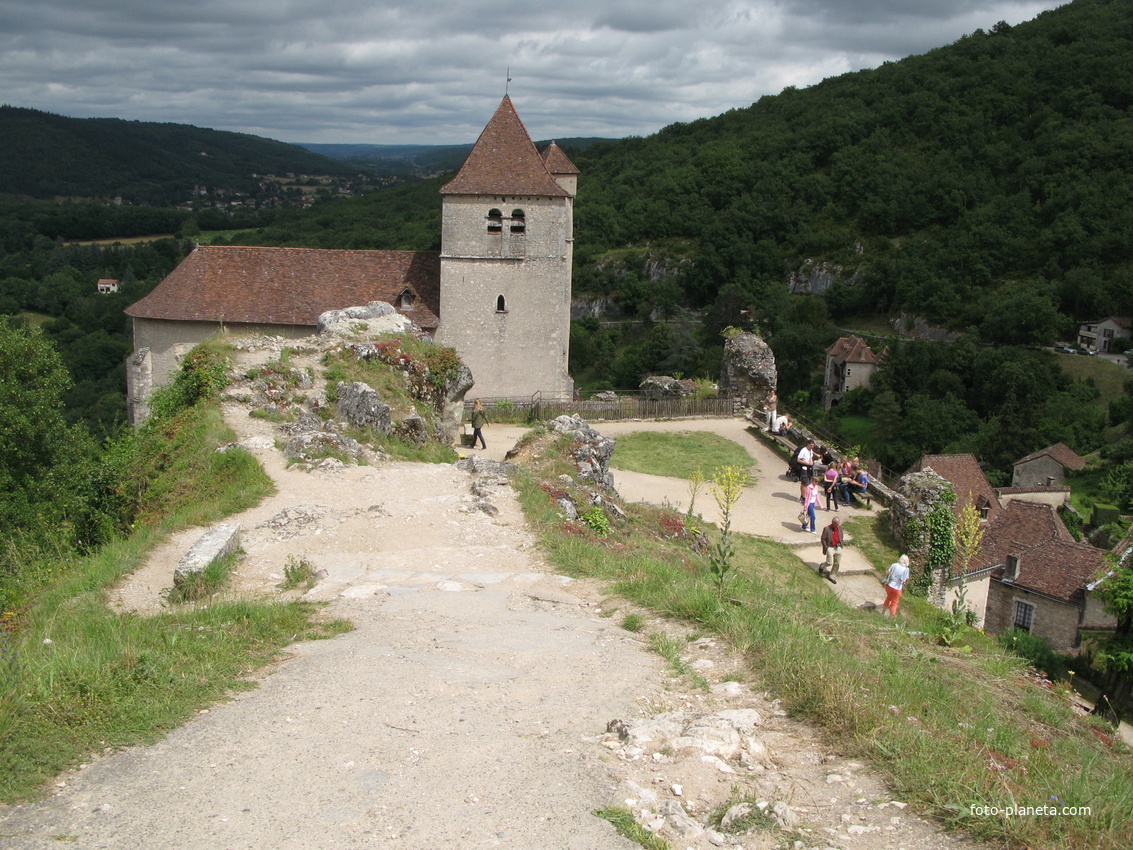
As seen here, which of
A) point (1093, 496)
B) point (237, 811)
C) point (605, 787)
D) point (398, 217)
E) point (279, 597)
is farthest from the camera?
point (398, 217)

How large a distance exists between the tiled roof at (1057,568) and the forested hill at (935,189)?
46.7 m

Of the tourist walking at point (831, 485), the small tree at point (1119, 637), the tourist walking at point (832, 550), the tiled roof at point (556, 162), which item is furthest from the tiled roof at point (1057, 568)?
the tiled roof at point (556, 162)

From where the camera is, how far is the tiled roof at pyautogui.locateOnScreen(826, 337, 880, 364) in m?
69.2

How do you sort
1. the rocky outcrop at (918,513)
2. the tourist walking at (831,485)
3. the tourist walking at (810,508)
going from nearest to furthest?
the rocky outcrop at (918,513)
the tourist walking at (810,508)
the tourist walking at (831,485)

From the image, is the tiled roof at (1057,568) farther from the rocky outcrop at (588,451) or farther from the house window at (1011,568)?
the rocky outcrop at (588,451)

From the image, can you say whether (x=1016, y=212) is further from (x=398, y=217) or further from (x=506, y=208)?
(x=506, y=208)

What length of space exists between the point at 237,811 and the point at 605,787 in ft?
5.99

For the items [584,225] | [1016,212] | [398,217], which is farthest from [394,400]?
[584,225]

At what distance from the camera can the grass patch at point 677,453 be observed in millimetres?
18422

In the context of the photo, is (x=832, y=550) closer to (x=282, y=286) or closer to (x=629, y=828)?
(x=629, y=828)

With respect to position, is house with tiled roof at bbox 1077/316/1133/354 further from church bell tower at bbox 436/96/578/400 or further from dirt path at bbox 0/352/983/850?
dirt path at bbox 0/352/983/850

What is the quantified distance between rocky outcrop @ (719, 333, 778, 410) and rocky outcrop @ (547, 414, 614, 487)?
10103 millimetres

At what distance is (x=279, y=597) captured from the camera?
7.82 m

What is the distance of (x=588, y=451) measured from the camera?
1367 cm
